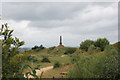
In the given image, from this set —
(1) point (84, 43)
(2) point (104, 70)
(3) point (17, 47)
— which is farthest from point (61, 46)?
(3) point (17, 47)

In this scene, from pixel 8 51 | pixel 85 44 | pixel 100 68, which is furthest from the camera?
pixel 85 44

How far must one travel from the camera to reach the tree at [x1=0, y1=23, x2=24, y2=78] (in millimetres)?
2207

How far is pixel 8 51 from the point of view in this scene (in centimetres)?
236

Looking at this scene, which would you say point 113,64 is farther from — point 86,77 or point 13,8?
point 13,8

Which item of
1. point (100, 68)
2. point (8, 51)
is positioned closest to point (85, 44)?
point (100, 68)

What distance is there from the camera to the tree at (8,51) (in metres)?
2.21

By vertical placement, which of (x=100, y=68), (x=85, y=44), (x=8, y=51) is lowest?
(x=100, y=68)

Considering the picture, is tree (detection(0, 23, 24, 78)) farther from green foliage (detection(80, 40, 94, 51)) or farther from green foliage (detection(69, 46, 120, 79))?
green foliage (detection(80, 40, 94, 51))

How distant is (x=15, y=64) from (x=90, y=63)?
12.9 feet

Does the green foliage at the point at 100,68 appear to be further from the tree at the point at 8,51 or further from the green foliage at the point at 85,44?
the green foliage at the point at 85,44

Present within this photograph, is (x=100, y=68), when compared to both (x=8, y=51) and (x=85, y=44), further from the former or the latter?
(x=85, y=44)

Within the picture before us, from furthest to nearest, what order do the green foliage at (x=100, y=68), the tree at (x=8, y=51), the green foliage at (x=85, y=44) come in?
the green foliage at (x=85, y=44)
the green foliage at (x=100, y=68)
the tree at (x=8, y=51)

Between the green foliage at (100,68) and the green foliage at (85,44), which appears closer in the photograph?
the green foliage at (100,68)

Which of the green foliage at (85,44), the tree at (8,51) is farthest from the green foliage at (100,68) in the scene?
the green foliage at (85,44)
